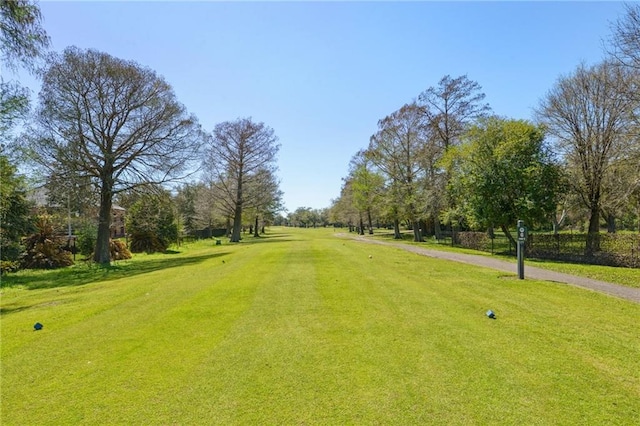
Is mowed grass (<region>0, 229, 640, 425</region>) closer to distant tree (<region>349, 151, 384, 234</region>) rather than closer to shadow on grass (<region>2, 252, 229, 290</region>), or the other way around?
shadow on grass (<region>2, 252, 229, 290</region>)

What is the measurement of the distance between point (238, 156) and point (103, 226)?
1917 centimetres

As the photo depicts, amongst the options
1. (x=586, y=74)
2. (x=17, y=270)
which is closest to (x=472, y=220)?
(x=586, y=74)

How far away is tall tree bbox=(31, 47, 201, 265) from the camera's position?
18688mm

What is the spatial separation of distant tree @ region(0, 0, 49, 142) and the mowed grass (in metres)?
6.67

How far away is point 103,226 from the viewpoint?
21.3 metres

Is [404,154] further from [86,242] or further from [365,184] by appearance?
[86,242]

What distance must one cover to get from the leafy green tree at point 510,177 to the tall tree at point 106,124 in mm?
18426

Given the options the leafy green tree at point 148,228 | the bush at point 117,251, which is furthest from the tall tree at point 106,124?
the leafy green tree at point 148,228

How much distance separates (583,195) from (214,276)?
72.3ft

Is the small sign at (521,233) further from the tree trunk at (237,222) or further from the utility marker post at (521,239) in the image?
the tree trunk at (237,222)

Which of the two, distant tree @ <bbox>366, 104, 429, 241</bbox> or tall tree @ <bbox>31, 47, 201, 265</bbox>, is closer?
tall tree @ <bbox>31, 47, 201, 265</bbox>

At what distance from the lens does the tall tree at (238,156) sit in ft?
123

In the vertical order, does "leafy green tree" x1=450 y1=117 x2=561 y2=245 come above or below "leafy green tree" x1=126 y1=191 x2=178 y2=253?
above

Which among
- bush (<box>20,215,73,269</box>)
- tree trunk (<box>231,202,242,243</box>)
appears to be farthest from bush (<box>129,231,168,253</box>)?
bush (<box>20,215,73,269</box>)
